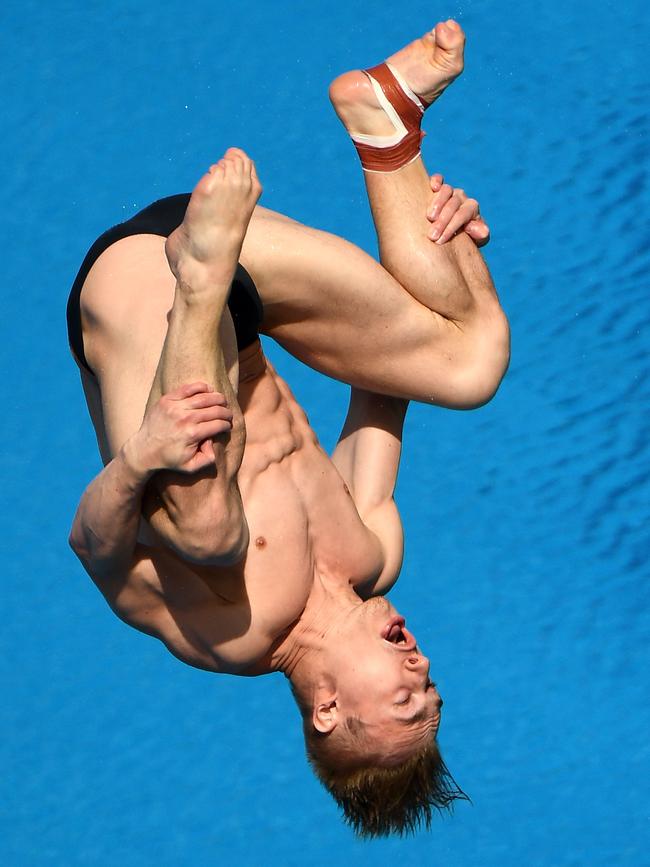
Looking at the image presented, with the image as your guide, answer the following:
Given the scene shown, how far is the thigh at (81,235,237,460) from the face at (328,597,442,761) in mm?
550

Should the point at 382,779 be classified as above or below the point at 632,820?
below

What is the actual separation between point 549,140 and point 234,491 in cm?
423

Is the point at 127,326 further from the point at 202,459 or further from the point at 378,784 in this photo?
the point at 378,784

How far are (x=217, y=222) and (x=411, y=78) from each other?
2.64 feet

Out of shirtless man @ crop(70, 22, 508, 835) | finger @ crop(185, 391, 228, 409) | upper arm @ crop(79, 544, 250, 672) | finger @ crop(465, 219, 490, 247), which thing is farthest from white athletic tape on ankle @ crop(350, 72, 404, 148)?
upper arm @ crop(79, 544, 250, 672)

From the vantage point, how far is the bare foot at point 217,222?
2.23 metres

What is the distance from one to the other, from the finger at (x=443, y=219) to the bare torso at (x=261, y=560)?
1.34ft

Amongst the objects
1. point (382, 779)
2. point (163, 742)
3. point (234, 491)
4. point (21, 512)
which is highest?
point (21, 512)

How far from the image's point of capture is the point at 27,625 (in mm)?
5371

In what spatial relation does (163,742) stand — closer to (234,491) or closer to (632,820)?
(632,820)

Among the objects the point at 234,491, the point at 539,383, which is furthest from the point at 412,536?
the point at 234,491

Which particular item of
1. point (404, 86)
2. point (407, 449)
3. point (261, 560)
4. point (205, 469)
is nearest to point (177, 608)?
point (261, 560)

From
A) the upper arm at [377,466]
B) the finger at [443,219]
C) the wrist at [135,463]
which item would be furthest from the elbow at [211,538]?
the finger at [443,219]

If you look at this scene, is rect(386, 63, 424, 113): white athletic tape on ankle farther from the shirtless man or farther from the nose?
the nose
